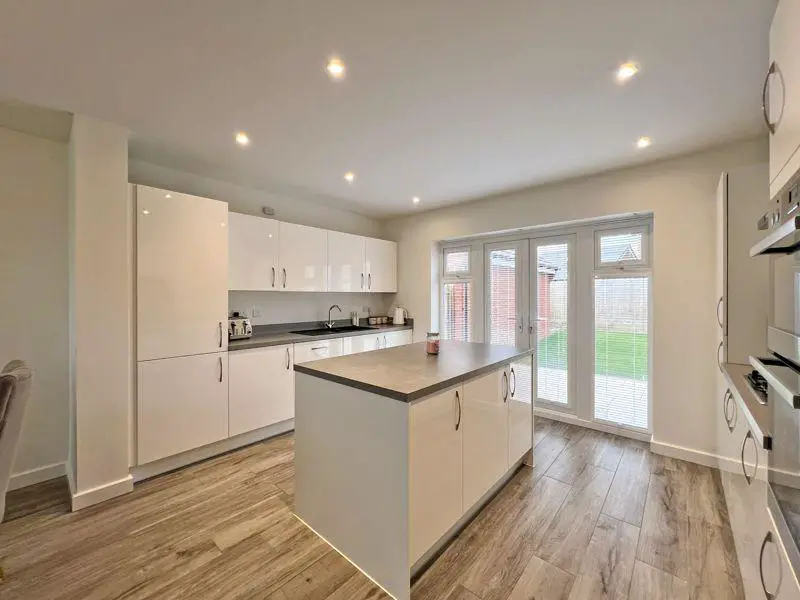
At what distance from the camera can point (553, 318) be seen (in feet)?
12.0

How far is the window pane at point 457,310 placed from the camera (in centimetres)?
438

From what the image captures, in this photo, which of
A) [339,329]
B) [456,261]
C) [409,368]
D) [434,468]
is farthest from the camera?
[456,261]

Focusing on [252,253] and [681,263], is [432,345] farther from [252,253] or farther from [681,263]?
[681,263]

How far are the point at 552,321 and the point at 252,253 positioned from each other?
10.4 feet

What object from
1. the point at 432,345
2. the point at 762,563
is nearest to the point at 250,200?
the point at 432,345

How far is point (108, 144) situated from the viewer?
224 centimetres

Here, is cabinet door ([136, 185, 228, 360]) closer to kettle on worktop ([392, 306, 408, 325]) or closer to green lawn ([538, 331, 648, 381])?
kettle on worktop ([392, 306, 408, 325])

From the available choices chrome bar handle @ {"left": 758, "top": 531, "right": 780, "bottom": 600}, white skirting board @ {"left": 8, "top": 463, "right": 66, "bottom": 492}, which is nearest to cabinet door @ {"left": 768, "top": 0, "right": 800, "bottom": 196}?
chrome bar handle @ {"left": 758, "top": 531, "right": 780, "bottom": 600}

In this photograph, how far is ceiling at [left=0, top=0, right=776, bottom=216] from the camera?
4.54 feet

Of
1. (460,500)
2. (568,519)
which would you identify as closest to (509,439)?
(568,519)

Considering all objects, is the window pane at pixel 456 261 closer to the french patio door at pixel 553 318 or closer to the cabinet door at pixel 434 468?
the french patio door at pixel 553 318

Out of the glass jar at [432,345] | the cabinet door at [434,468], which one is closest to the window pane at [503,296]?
the glass jar at [432,345]

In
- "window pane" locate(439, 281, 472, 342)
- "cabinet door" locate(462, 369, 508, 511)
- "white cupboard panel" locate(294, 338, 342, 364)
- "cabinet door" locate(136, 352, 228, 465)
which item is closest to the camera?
"cabinet door" locate(462, 369, 508, 511)

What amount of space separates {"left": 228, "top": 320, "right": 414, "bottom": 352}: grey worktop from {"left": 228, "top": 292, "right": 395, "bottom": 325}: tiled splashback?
68 millimetres
